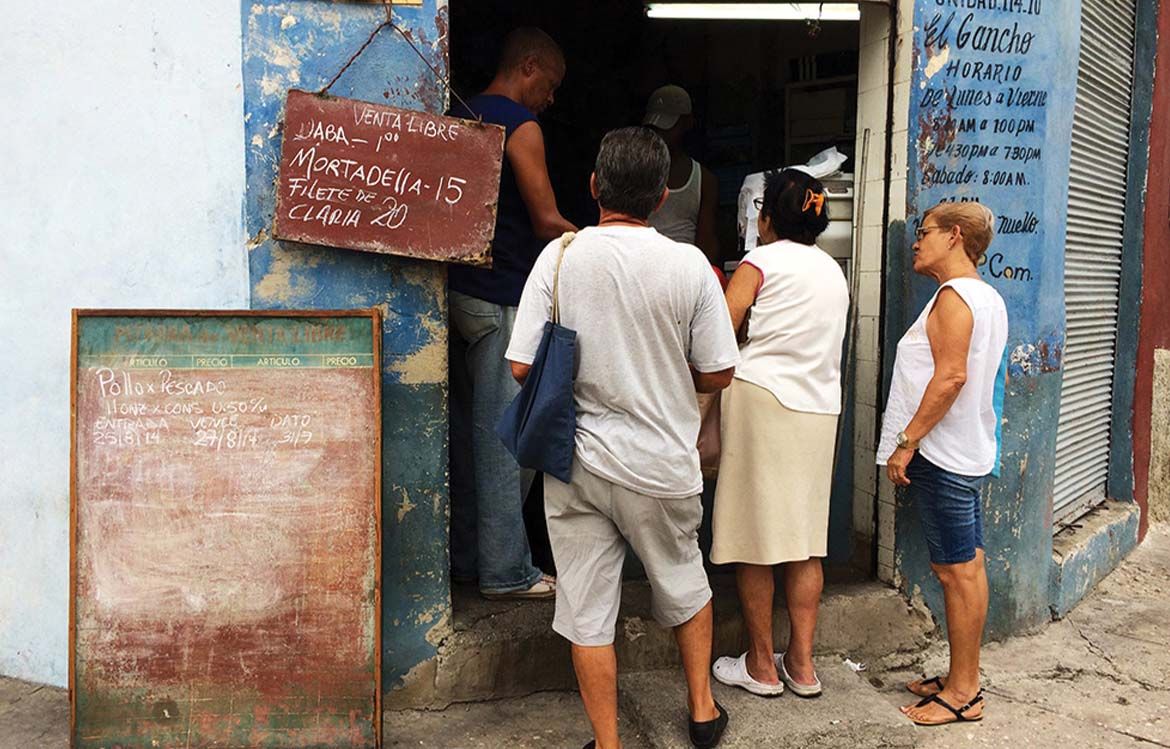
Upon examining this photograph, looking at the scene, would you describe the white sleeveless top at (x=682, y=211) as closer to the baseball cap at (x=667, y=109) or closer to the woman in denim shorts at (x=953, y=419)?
the baseball cap at (x=667, y=109)

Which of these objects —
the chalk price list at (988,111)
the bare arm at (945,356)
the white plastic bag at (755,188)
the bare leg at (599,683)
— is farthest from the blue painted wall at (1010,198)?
the bare leg at (599,683)

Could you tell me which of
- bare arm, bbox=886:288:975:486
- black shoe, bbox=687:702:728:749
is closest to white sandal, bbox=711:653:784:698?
black shoe, bbox=687:702:728:749

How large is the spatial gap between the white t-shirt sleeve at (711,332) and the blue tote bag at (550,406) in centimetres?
38

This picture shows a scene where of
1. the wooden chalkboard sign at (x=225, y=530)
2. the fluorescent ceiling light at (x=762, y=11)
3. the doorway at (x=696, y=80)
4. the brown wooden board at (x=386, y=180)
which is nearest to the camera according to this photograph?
the wooden chalkboard sign at (x=225, y=530)

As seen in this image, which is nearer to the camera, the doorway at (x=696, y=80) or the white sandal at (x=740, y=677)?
the white sandal at (x=740, y=677)

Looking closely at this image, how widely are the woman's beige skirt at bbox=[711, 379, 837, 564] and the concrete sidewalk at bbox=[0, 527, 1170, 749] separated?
1.82 feet

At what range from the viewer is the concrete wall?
6.12 metres

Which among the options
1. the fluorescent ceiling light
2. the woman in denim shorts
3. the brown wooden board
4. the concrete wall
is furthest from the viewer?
the concrete wall

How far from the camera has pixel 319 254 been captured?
3547 millimetres

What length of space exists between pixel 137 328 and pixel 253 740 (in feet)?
4.42

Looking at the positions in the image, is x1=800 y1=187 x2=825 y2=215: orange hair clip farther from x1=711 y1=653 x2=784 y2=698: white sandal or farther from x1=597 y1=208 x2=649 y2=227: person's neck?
x1=711 y1=653 x2=784 y2=698: white sandal

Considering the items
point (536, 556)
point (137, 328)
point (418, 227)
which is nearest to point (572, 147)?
point (536, 556)

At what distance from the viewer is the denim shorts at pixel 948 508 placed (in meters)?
3.77

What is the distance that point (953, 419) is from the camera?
3.74 metres
